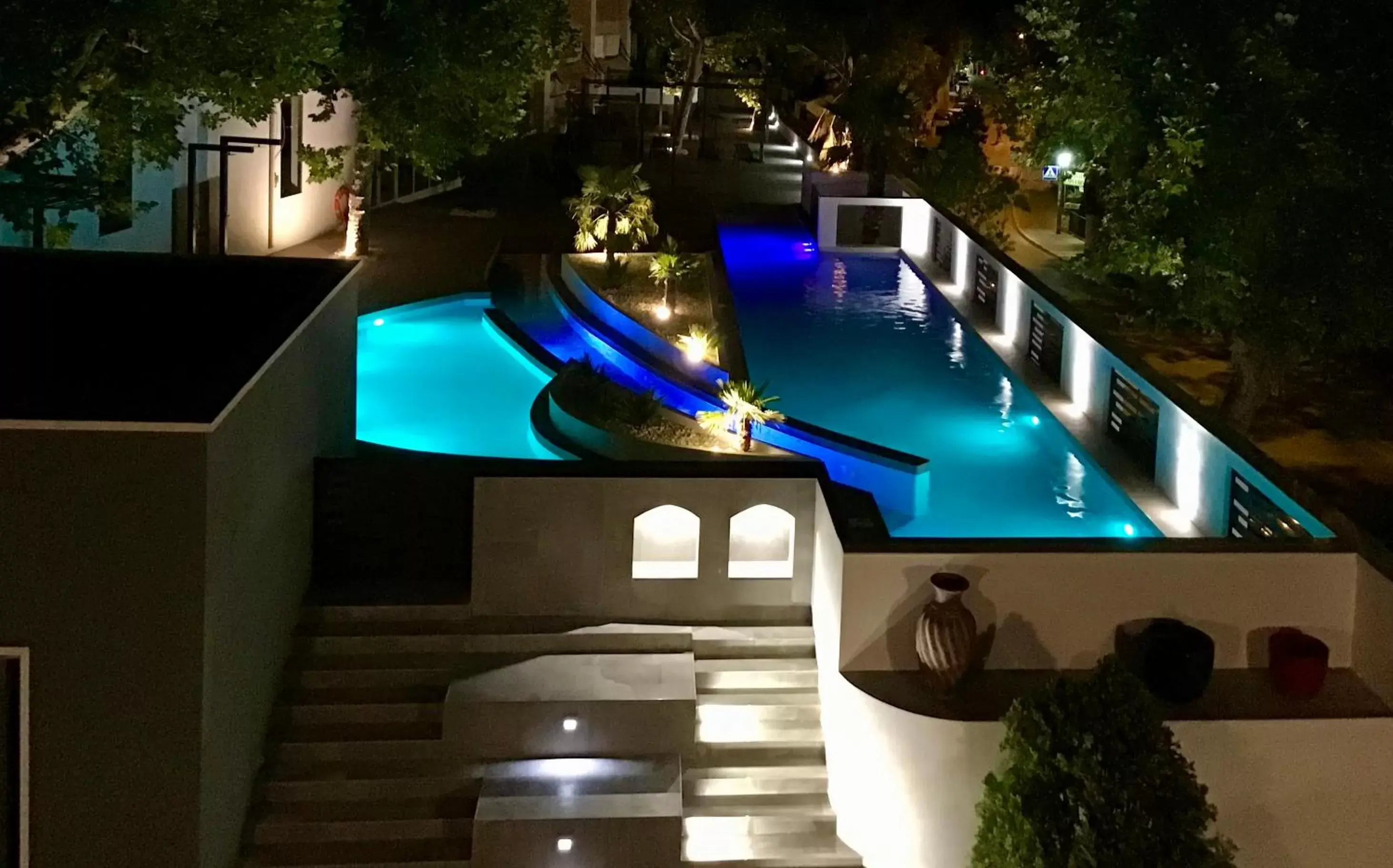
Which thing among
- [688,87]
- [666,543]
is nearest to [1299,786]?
[666,543]

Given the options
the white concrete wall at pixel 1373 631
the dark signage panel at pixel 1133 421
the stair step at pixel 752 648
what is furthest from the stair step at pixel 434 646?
the dark signage panel at pixel 1133 421

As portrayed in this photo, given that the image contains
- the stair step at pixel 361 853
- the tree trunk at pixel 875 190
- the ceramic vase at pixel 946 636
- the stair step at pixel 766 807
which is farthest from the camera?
the tree trunk at pixel 875 190

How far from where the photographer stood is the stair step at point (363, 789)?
7.45m

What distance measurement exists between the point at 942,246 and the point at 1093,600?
13.1 meters

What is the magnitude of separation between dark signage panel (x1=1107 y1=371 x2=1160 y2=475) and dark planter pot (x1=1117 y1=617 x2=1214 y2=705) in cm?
356

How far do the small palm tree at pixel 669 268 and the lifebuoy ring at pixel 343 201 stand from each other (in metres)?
4.93

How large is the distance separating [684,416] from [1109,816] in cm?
748

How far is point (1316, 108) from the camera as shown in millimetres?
9312

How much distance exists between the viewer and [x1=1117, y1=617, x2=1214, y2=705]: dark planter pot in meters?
6.92

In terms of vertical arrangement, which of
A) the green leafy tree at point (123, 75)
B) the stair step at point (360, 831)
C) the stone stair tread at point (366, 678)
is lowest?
the stair step at point (360, 831)

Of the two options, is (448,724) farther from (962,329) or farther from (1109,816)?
(962,329)

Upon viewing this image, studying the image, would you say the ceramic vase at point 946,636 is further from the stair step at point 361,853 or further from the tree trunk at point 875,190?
the tree trunk at point 875,190

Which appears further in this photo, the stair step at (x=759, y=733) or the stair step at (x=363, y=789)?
the stair step at (x=759, y=733)

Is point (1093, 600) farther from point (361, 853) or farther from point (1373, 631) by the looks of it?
point (361, 853)
